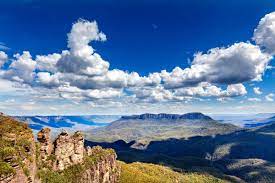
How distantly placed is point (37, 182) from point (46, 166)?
4048 centimetres

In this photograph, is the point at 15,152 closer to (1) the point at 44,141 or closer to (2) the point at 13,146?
(2) the point at 13,146

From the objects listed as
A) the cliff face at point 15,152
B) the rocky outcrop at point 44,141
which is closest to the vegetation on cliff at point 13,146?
the cliff face at point 15,152

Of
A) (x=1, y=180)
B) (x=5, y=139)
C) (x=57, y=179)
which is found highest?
(x=5, y=139)

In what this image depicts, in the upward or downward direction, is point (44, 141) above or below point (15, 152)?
above

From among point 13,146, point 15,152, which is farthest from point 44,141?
point 15,152

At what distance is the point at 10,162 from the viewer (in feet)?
349

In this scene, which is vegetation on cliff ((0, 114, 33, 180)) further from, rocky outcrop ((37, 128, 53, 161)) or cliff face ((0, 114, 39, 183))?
rocky outcrop ((37, 128, 53, 161))

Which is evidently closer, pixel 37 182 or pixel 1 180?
pixel 1 180

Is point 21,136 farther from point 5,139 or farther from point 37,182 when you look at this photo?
point 37,182

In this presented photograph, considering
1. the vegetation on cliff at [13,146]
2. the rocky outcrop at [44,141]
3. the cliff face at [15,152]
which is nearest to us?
the cliff face at [15,152]

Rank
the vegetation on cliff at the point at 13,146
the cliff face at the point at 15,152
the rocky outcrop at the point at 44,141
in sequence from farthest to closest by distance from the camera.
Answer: the rocky outcrop at the point at 44,141
the vegetation on cliff at the point at 13,146
the cliff face at the point at 15,152

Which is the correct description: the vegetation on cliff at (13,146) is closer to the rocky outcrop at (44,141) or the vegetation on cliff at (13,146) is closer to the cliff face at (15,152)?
the cliff face at (15,152)

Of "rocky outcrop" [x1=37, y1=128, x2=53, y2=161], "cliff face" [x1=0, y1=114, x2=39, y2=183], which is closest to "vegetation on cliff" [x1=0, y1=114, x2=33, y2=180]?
"cliff face" [x1=0, y1=114, x2=39, y2=183]

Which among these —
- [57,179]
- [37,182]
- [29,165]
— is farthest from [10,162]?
[57,179]
